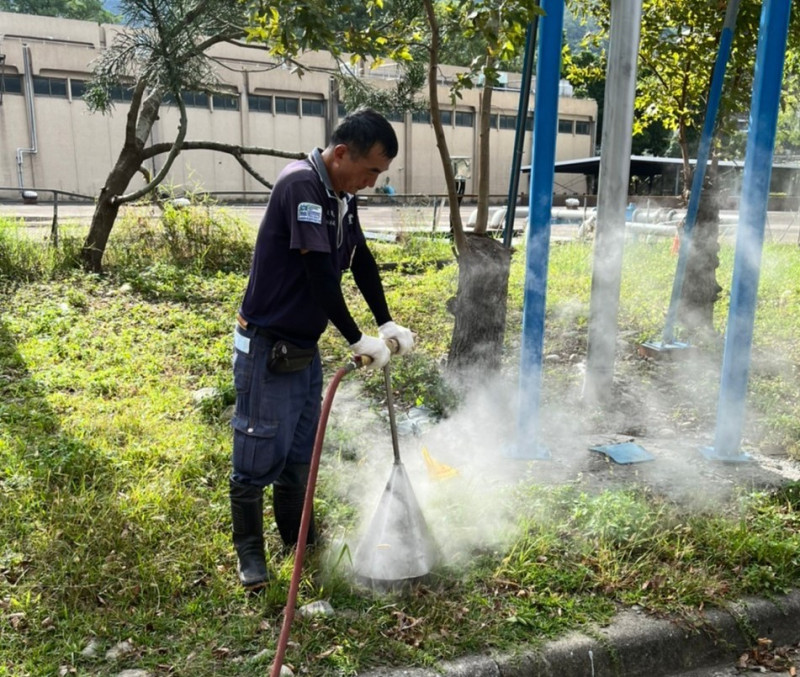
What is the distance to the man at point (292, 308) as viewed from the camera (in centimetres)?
259

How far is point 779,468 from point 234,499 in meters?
3.01

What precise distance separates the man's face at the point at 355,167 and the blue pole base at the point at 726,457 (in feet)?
8.57

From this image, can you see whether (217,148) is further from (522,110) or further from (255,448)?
(255,448)

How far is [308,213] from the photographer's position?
8.38 feet

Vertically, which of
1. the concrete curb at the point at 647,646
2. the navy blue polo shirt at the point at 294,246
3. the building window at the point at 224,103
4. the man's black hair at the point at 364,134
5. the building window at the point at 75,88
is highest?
the building window at the point at 75,88

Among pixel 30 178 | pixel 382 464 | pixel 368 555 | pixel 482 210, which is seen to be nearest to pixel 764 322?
pixel 482 210

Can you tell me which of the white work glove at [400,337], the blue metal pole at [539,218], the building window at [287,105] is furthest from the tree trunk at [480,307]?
the building window at [287,105]

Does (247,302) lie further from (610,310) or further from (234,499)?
(610,310)

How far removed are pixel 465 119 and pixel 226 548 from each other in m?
41.8

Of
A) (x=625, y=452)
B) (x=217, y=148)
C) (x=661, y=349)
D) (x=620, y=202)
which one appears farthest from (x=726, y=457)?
(x=217, y=148)

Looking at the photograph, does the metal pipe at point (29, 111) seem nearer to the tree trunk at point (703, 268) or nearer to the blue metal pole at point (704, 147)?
the tree trunk at point (703, 268)

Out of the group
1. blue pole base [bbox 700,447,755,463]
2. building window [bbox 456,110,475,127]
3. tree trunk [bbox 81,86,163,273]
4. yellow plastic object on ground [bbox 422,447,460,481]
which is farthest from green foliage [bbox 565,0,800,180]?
building window [bbox 456,110,475,127]

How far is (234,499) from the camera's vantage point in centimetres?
288

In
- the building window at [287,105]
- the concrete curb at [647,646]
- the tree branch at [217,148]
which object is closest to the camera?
the concrete curb at [647,646]
